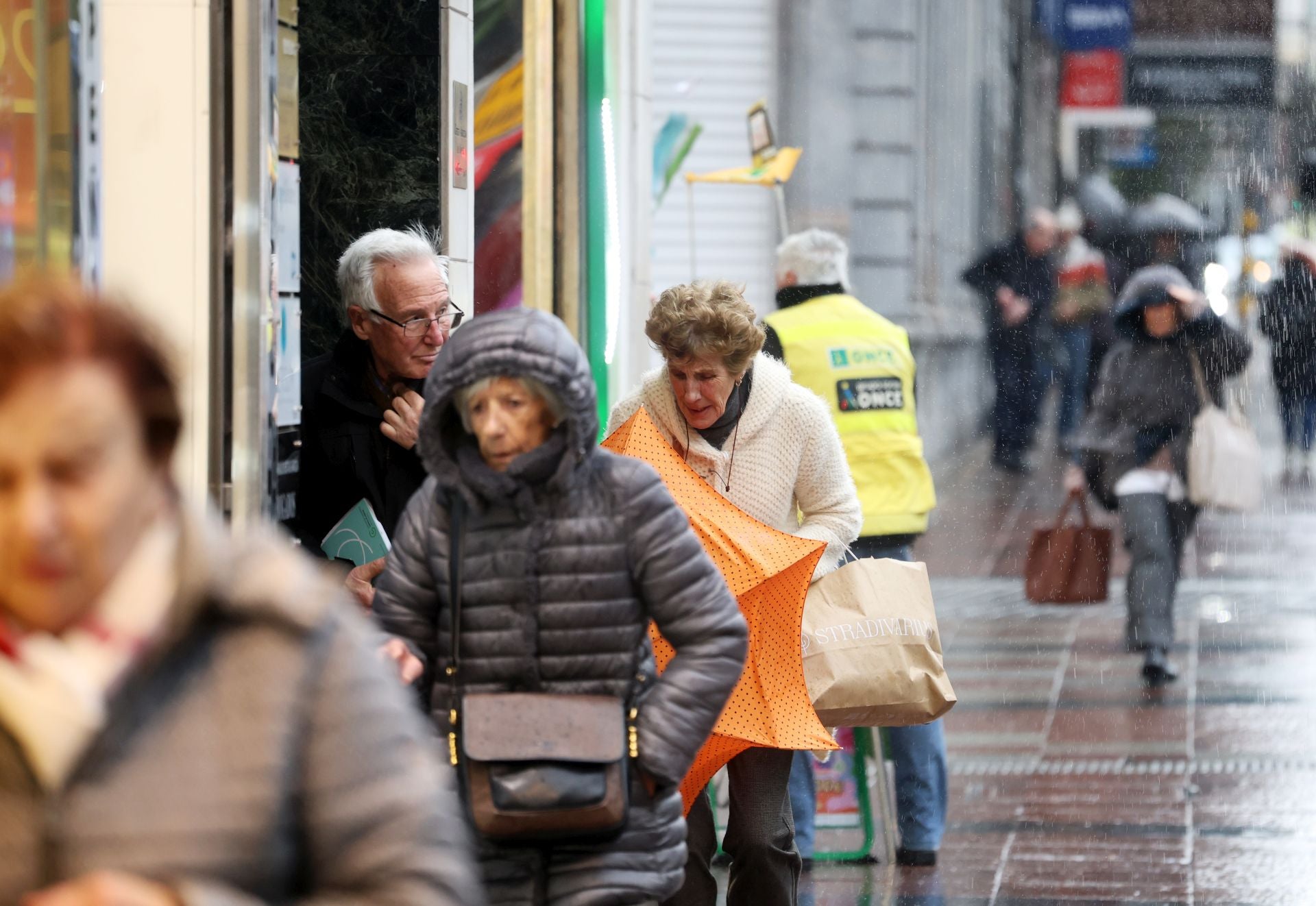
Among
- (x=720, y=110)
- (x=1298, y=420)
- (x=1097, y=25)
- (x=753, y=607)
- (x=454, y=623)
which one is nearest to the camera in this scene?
(x=454, y=623)

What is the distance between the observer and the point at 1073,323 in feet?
67.3

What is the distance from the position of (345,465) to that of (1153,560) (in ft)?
20.0

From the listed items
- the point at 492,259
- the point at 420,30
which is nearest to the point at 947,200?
the point at 492,259

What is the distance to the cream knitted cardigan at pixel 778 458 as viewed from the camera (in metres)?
5.25

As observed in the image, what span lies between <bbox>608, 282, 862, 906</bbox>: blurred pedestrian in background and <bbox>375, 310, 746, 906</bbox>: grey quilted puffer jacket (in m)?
1.23

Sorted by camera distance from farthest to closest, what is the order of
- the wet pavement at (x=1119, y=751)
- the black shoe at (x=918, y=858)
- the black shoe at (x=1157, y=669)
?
the black shoe at (x=1157, y=669) < the black shoe at (x=918, y=858) < the wet pavement at (x=1119, y=751)

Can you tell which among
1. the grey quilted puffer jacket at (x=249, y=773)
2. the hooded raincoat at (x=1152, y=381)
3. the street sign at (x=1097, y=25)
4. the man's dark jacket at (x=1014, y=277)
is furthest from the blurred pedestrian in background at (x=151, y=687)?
the street sign at (x=1097, y=25)

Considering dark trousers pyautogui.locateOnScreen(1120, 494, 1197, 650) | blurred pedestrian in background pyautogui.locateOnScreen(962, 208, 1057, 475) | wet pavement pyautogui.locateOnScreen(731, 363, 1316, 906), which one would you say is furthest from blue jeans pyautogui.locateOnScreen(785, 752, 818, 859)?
blurred pedestrian in background pyautogui.locateOnScreen(962, 208, 1057, 475)

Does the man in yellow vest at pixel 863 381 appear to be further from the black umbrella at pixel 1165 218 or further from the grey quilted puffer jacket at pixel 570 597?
the black umbrella at pixel 1165 218

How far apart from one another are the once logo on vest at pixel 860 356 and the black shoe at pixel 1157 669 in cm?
331

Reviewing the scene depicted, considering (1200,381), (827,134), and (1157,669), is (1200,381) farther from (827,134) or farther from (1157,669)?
(827,134)

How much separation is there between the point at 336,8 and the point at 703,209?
45.1ft

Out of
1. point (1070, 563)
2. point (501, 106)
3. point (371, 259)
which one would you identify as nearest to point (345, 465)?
point (371, 259)

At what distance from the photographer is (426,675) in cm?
382
